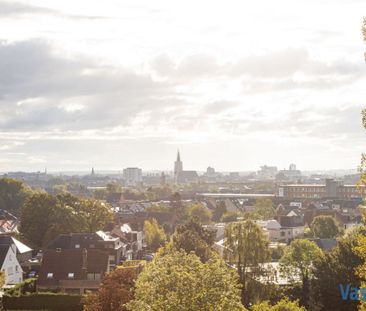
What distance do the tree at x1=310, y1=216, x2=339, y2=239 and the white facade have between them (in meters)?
51.3

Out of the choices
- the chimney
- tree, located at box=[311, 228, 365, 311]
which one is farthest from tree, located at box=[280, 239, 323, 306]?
the chimney

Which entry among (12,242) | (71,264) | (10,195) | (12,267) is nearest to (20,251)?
(12,242)

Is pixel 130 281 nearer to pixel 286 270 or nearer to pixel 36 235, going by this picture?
pixel 286 270

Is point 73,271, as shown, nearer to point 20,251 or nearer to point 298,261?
point 20,251

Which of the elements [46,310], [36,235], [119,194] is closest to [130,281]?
[46,310]

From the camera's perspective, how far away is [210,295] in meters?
28.0

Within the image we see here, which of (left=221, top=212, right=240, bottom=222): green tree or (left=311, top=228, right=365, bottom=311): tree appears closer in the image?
(left=311, top=228, right=365, bottom=311): tree

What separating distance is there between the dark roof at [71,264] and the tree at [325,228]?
4705 centimetres

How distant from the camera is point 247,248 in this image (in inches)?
1967

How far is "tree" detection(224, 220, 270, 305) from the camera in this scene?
163 ft

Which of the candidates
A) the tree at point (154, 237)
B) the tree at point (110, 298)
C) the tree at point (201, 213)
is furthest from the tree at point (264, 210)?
the tree at point (110, 298)

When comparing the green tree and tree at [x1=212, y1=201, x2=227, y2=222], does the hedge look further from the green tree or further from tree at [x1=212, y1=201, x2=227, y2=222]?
tree at [x1=212, y1=201, x2=227, y2=222]

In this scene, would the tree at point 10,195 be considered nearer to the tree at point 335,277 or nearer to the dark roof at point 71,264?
the dark roof at point 71,264

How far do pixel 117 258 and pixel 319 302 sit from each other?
31803 mm
